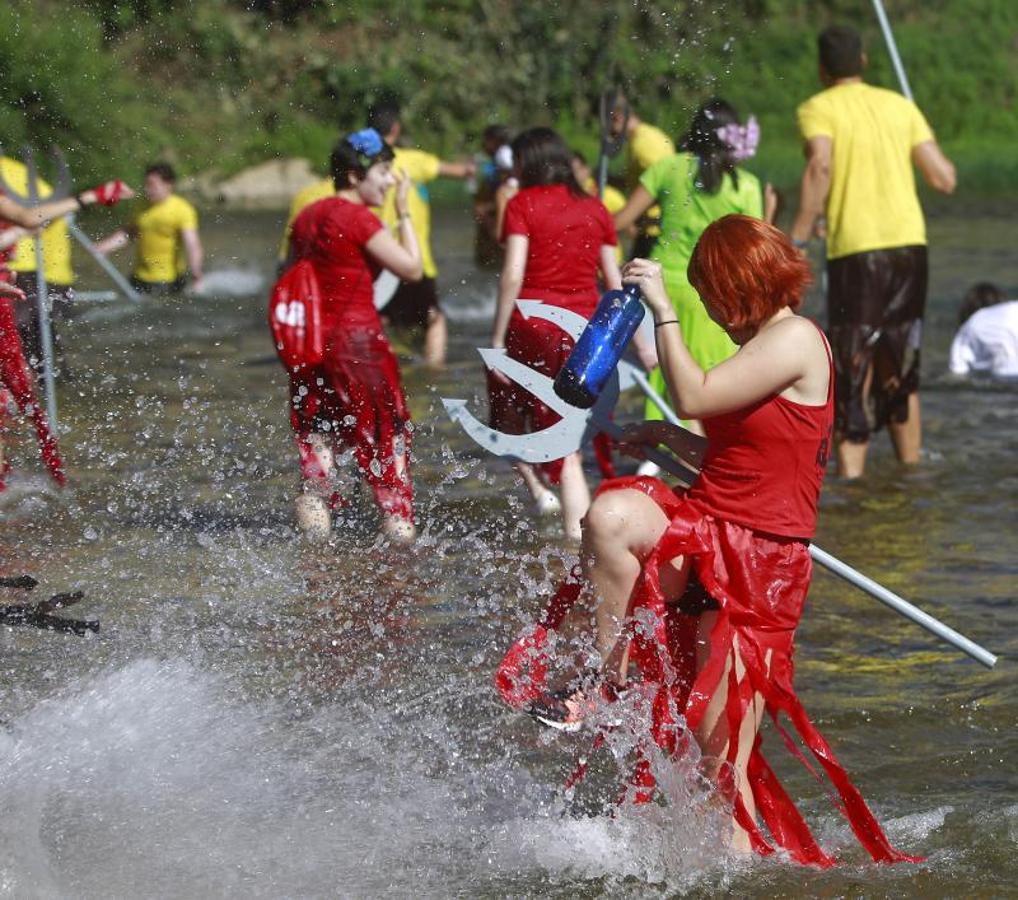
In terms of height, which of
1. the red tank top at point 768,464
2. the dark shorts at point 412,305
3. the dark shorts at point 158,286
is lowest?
the dark shorts at point 158,286

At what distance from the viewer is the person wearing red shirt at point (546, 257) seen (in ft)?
22.9

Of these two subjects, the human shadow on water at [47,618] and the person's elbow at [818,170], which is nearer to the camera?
the human shadow on water at [47,618]

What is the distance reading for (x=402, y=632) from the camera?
5781mm

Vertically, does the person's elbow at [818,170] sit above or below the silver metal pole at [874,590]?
above

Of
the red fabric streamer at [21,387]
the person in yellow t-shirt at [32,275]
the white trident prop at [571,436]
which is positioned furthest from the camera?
the person in yellow t-shirt at [32,275]

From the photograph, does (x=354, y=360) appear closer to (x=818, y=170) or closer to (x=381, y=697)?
(x=381, y=697)

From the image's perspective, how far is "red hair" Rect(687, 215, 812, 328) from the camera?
398 cm

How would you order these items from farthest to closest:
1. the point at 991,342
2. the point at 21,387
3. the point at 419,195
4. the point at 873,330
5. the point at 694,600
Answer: the point at 419,195 → the point at 991,342 → the point at 873,330 → the point at 21,387 → the point at 694,600

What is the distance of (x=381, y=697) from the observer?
202 inches

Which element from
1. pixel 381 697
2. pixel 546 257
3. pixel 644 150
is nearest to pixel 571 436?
pixel 381 697

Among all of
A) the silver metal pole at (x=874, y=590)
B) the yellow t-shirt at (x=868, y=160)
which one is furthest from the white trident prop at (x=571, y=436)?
the yellow t-shirt at (x=868, y=160)

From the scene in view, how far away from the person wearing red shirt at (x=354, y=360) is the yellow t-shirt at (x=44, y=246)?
206cm

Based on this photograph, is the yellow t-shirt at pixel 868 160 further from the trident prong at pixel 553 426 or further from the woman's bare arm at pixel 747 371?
the woman's bare arm at pixel 747 371

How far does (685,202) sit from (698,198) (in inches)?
2.2
